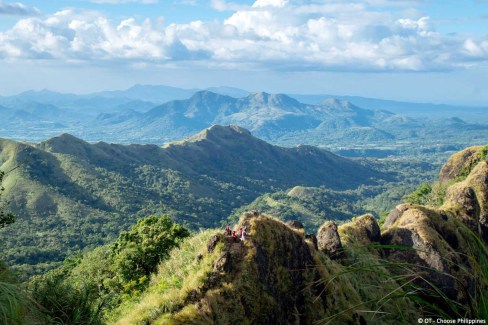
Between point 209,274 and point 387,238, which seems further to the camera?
point 387,238

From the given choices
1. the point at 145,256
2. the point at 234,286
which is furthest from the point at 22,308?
the point at 145,256

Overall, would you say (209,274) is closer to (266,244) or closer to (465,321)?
(266,244)

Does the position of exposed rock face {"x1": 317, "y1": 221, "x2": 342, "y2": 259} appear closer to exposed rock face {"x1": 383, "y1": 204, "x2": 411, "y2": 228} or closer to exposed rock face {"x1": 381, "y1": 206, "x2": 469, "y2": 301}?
exposed rock face {"x1": 381, "y1": 206, "x2": 469, "y2": 301}

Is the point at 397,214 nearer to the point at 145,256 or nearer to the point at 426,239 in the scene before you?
the point at 426,239

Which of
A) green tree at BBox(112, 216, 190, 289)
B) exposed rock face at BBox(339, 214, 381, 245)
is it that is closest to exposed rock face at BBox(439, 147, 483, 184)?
exposed rock face at BBox(339, 214, 381, 245)

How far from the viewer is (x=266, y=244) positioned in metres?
19.5

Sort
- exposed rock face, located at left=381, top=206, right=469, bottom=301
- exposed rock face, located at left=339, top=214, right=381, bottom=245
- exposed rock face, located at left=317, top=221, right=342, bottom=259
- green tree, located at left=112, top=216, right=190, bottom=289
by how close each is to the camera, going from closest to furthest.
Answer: exposed rock face, located at left=317, top=221, right=342, bottom=259 < green tree, located at left=112, top=216, right=190, bottom=289 < exposed rock face, located at left=381, top=206, right=469, bottom=301 < exposed rock face, located at left=339, top=214, right=381, bottom=245

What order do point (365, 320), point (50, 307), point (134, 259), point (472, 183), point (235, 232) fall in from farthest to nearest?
point (472, 183), point (134, 259), point (365, 320), point (235, 232), point (50, 307)

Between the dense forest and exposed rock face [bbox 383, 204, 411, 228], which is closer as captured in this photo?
the dense forest

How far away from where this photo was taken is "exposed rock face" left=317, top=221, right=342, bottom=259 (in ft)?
91.3

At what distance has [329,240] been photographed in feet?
93.0

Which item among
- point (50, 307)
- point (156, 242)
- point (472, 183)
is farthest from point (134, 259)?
point (472, 183)

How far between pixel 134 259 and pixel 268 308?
51.1ft

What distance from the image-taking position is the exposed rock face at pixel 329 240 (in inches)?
1095
